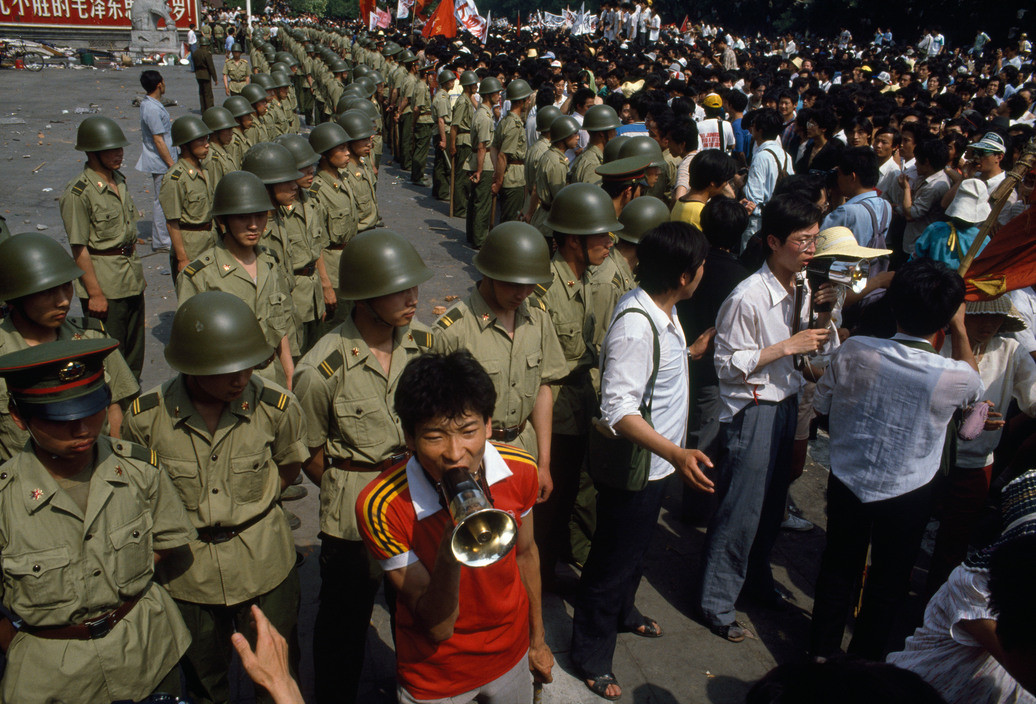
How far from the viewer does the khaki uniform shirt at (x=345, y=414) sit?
3.11 meters

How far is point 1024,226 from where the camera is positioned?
4426mm

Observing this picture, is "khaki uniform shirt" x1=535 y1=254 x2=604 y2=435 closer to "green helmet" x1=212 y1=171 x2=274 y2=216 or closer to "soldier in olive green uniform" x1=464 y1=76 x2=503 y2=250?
"green helmet" x1=212 y1=171 x2=274 y2=216

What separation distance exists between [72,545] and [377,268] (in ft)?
4.85

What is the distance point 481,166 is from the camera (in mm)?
10328

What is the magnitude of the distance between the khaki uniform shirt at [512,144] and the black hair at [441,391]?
7.54 meters

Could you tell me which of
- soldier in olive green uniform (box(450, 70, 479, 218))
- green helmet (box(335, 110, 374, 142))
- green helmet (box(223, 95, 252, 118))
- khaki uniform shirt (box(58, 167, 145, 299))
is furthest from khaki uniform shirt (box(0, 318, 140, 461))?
soldier in olive green uniform (box(450, 70, 479, 218))

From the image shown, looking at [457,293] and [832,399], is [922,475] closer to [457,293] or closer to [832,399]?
[832,399]

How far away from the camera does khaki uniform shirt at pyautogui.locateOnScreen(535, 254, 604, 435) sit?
4.05 metres

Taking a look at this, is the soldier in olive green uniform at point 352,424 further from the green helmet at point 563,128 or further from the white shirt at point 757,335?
the green helmet at point 563,128

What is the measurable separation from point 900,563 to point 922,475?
0.43 meters

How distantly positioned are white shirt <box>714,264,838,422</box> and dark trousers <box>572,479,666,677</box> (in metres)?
0.68

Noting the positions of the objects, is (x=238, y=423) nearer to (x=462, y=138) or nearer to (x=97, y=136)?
(x=97, y=136)


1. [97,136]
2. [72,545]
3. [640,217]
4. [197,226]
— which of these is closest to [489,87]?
[197,226]

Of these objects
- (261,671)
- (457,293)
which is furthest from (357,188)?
(261,671)
